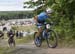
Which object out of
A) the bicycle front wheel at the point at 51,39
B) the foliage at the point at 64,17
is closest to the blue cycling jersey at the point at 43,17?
the bicycle front wheel at the point at 51,39

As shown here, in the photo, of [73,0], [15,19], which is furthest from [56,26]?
[15,19]

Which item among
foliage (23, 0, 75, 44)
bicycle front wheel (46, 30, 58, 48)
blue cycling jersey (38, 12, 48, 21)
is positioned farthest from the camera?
foliage (23, 0, 75, 44)

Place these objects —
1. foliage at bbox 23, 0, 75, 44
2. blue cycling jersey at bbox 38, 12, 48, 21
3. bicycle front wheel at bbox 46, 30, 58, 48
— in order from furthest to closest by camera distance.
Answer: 1. foliage at bbox 23, 0, 75, 44
2. blue cycling jersey at bbox 38, 12, 48, 21
3. bicycle front wheel at bbox 46, 30, 58, 48

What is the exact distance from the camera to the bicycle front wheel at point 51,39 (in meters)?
9.33

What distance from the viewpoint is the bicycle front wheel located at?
9328mm

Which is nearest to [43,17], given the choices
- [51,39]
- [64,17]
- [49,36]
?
[49,36]

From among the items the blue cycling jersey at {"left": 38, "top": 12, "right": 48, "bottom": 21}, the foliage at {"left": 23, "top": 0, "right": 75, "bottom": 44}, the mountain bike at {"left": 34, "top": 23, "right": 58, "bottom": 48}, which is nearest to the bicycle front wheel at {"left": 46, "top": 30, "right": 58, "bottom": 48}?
the mountain bike at {"left": 34, "top": 23, "right": 58, "bottom": 48}

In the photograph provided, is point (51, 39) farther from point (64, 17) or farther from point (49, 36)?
point (64, 17)

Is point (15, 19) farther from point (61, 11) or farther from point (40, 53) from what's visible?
point (40, 53)

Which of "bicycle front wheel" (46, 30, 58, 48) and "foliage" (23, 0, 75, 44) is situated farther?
"foliage" (23, 0, 75, 44)

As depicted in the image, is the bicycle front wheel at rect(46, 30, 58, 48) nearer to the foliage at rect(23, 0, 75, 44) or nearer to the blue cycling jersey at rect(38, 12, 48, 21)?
the blue cycling jersey at rect(38, 12, 48, 21)

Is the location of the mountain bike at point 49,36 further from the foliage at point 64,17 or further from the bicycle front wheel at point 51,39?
the foliage at point 64,17

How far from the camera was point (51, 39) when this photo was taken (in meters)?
9.63

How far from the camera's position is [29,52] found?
26.9 feet
